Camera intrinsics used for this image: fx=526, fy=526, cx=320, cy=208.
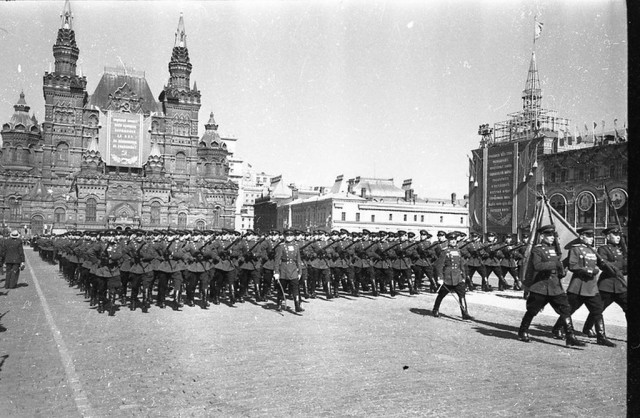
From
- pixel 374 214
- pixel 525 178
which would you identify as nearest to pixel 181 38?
pixel 374 214

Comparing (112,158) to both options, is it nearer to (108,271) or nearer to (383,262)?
(108,271)

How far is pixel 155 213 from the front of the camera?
77.1 meters

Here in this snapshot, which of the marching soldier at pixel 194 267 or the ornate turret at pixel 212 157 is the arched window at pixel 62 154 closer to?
the ornate turret at pixel 212 157

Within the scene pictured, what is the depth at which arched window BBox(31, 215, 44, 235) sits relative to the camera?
235 ft

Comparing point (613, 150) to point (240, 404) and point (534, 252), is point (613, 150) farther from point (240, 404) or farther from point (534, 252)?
point (240, 404)

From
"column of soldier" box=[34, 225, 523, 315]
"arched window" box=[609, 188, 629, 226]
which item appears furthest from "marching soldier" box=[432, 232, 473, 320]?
"arched window" box=[609, 188, 629, 226]

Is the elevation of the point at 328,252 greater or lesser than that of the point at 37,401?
greater

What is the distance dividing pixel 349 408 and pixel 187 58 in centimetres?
8816

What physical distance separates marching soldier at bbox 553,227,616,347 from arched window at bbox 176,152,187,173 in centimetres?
8031

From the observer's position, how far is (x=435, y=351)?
7.68m

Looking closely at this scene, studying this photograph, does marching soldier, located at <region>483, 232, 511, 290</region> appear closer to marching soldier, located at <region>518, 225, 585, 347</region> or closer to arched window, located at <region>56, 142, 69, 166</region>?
marching soldier, located at <region>518, 225, 585, 347</region>

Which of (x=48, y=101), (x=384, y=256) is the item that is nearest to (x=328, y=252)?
(x=384, y=256)

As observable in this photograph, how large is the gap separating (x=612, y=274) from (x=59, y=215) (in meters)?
76.0

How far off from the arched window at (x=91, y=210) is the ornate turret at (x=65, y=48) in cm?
2122
